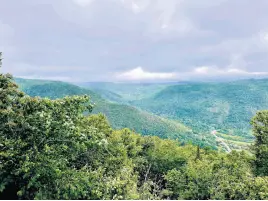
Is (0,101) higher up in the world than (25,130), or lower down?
higher up

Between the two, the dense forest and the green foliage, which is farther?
the green foliage

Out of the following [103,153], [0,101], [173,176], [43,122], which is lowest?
[173,176]

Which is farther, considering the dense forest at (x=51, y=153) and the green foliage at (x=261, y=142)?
the green foliage at (x=261, y=142)

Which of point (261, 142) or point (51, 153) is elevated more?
point (51, 153)

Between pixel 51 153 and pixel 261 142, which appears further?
pixel 261 142

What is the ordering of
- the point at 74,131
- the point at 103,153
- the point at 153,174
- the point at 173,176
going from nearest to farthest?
the point at 74,131 < the point at 103,153 < the point at 173,176 < the point at 153,174

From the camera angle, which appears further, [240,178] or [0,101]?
[240,178]

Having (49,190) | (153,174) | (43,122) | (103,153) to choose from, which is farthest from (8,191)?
(153,174)

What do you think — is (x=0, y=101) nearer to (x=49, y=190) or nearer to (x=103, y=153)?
(x=49, y=190)

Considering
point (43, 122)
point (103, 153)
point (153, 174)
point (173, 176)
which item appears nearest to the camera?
point (43, 122)

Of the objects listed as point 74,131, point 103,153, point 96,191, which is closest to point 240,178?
point 103,153
